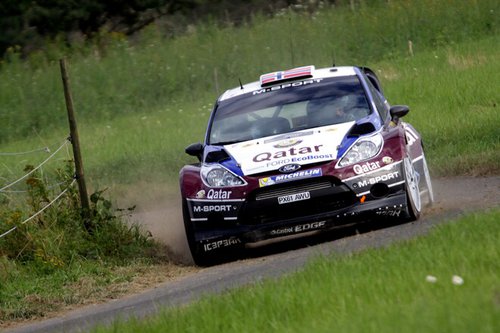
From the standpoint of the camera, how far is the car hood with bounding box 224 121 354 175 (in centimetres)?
1088

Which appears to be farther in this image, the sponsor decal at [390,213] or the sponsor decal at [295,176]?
the sponsor decal at [390,213]

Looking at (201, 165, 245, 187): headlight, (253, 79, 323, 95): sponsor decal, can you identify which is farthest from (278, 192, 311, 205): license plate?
(253, 79, 323, 95): sponsor decal

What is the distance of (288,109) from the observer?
40.3 ft

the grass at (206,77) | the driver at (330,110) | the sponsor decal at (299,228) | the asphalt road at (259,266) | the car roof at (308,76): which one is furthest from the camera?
the grass at (206,77)

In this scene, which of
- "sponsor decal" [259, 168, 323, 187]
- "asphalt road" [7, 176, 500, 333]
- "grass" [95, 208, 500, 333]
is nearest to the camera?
"grass" [95, 208, 500, 333]

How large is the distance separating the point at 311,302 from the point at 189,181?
4.36 m

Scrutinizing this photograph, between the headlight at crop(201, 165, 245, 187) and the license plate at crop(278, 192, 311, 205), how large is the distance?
38cm

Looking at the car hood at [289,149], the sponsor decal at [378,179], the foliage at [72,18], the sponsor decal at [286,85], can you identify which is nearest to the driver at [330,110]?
the car hood at [289,149]

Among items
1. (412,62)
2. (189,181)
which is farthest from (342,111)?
(412,62)

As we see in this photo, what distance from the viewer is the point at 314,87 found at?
41.0ft

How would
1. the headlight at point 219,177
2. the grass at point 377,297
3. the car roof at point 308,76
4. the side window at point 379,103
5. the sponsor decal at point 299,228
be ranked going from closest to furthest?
the grass at point 377,297 < the sponsor decal at point 299,228 < the headlight at point 219,177 < the side window at point 379,103 < the car roof at point 308,76

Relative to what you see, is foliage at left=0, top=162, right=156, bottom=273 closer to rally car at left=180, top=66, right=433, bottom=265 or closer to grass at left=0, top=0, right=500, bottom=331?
rally car at left=180, top=66, right=433, bottom=265

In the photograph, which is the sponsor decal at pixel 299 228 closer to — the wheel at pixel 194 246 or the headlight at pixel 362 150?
the headlight at pixel 362 150

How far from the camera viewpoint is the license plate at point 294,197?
10773 mm
